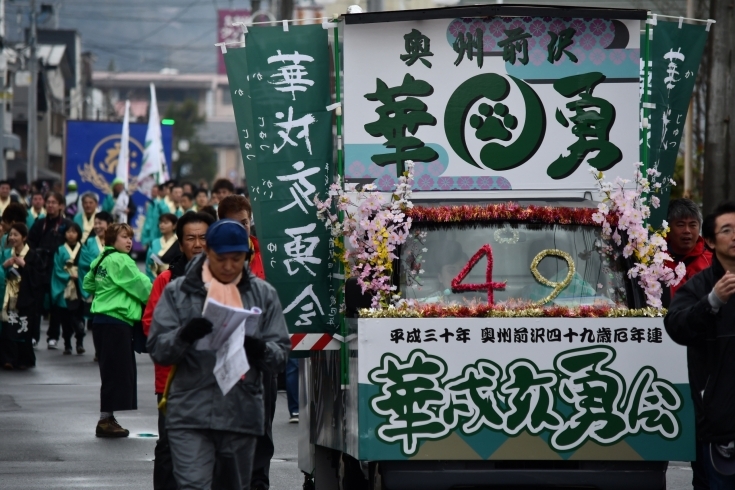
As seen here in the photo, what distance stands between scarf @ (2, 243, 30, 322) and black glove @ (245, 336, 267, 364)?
38.6 feet

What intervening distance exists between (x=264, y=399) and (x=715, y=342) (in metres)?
2.68

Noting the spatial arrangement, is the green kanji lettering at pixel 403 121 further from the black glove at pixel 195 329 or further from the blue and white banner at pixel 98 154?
the blue and white banner at pixel 98 154

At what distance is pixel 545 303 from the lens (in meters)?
7.91

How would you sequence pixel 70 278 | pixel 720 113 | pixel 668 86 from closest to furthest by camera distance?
1. pixel 668 86
2. pixel 720 113
3. pixel 70 278

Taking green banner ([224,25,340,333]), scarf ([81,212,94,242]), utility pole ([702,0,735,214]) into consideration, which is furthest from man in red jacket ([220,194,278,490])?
scarf ([81,212,94,242])

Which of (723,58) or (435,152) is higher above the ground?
(723,58)

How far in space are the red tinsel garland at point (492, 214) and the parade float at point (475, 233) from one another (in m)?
0.01

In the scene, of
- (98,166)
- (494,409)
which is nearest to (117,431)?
(494,409)

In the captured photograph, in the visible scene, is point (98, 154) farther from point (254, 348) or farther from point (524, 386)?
point (254, 348)

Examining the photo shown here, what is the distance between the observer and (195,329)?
619 cm

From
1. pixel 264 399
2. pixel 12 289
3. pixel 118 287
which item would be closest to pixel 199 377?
pixel 264 399

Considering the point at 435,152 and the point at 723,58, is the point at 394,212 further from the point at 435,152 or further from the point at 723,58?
the point at 723,58

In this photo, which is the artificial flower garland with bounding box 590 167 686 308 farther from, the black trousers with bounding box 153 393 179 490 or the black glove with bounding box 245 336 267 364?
the black trousers with bounding box 153 393 179 490

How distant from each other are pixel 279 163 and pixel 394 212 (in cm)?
96
